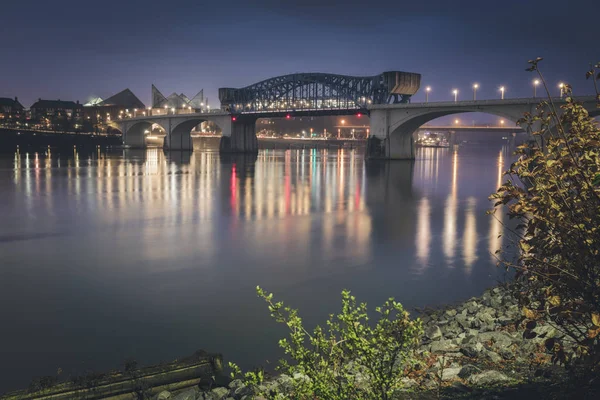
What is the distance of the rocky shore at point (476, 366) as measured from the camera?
644 centimetres

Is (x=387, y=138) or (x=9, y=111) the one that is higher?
(x=9, y=111)

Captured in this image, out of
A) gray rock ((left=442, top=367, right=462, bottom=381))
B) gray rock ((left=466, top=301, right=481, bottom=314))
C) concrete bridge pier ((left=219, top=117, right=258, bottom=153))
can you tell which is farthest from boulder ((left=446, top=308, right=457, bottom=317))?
concrete bridge pier ((left=219, top=117, right=258, bottom=153))

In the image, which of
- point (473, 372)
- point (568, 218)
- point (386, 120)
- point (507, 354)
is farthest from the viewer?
point (386, 120)

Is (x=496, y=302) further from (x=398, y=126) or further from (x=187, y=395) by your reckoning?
(x=398, y=126)

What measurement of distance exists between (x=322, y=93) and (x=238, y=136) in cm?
2526

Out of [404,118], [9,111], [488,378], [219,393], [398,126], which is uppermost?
[9,111]

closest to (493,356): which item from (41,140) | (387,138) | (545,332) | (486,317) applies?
(545,332)

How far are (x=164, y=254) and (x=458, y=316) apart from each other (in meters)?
10.4

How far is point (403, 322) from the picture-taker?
515cm

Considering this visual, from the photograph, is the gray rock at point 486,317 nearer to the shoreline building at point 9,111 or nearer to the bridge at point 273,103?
the bridge at point 273,103

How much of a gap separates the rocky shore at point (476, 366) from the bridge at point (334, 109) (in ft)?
175

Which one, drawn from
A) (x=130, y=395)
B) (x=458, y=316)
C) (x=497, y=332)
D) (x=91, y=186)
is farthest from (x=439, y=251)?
(x=91, y=186)

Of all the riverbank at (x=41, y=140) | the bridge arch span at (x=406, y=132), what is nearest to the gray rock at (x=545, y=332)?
the bridge arch span at (x=406, y=132)

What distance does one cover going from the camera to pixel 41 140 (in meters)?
125
